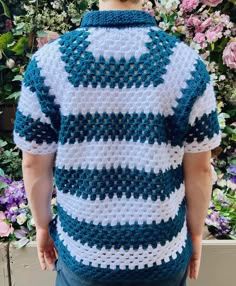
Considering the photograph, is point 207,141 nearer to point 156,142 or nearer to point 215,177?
point 156,142

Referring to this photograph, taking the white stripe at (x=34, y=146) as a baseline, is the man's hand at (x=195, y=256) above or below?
below

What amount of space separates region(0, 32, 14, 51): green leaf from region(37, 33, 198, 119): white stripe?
112 centimetres

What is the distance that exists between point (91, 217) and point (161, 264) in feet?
0.60

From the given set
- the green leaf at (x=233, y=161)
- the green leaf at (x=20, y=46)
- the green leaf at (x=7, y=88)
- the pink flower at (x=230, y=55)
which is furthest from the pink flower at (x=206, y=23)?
the green leaf at (x=7, y=88)

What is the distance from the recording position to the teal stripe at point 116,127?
2.72 ft

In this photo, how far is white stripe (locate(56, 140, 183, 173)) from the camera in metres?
0.85

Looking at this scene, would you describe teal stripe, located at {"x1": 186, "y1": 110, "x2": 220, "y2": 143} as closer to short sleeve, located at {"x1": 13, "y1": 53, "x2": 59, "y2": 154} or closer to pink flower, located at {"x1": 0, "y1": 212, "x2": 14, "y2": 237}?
short sleeve, located at {"x1": 13, "y1": 53, "x2": 59, "y2": 154}

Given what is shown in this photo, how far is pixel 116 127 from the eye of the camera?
843 mm

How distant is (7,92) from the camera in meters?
1.97

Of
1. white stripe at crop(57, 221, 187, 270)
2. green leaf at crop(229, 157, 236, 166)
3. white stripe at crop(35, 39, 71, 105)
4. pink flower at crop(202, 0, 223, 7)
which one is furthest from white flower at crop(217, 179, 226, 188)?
white stripe at crop(35, 39, 71, 105)

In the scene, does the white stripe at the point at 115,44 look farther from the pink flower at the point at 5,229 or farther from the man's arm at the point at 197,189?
the pink flower at the point at 5,229

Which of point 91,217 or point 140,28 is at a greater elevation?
point 140,28

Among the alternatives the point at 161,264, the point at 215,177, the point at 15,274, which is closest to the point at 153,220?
the point at 161,264

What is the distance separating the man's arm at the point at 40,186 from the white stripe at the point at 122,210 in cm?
11
